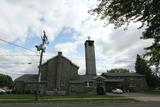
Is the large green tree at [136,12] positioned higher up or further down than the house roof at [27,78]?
further down

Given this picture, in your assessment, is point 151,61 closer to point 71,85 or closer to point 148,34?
point 148,34

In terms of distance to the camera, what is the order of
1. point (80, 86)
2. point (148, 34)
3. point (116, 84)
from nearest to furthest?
point (148, 34) → point (80, 86) → point (116, 84)

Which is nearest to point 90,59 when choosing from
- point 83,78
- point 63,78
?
point 83,78

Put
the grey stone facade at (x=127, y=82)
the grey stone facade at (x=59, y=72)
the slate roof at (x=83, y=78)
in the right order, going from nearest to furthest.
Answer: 1. the slate roof at (x=83, y=78)
2. the grey stone facade at (x=59, y=72)
3. the grey stone facade at (x=127, y=82)

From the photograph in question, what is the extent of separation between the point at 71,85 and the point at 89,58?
1076cm

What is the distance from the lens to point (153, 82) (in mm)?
93938

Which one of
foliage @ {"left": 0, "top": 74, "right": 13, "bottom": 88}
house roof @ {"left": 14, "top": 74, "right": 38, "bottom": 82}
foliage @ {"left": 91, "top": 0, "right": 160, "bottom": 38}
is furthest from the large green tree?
foliage @ {"left": 0, "top": 74, "right": 13, "bottom": 88}

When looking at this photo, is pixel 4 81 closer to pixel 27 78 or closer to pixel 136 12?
pixel 27 78

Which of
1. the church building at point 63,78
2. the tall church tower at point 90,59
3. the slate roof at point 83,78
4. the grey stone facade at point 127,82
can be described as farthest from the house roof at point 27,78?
the grey stone facade at point 127,82

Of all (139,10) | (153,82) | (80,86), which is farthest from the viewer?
(153,82)

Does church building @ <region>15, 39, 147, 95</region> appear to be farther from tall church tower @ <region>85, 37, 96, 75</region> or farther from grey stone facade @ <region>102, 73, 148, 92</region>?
grey stone facade @ <region>102, 73, 148, 92</region>

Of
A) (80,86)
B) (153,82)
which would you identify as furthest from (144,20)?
(153,82)

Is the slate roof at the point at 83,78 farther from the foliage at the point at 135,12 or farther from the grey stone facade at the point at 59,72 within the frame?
the foliage at the point at 135,12

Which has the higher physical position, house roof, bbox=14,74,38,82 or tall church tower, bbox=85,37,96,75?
tall church tower, bbox=85,37,96,75
